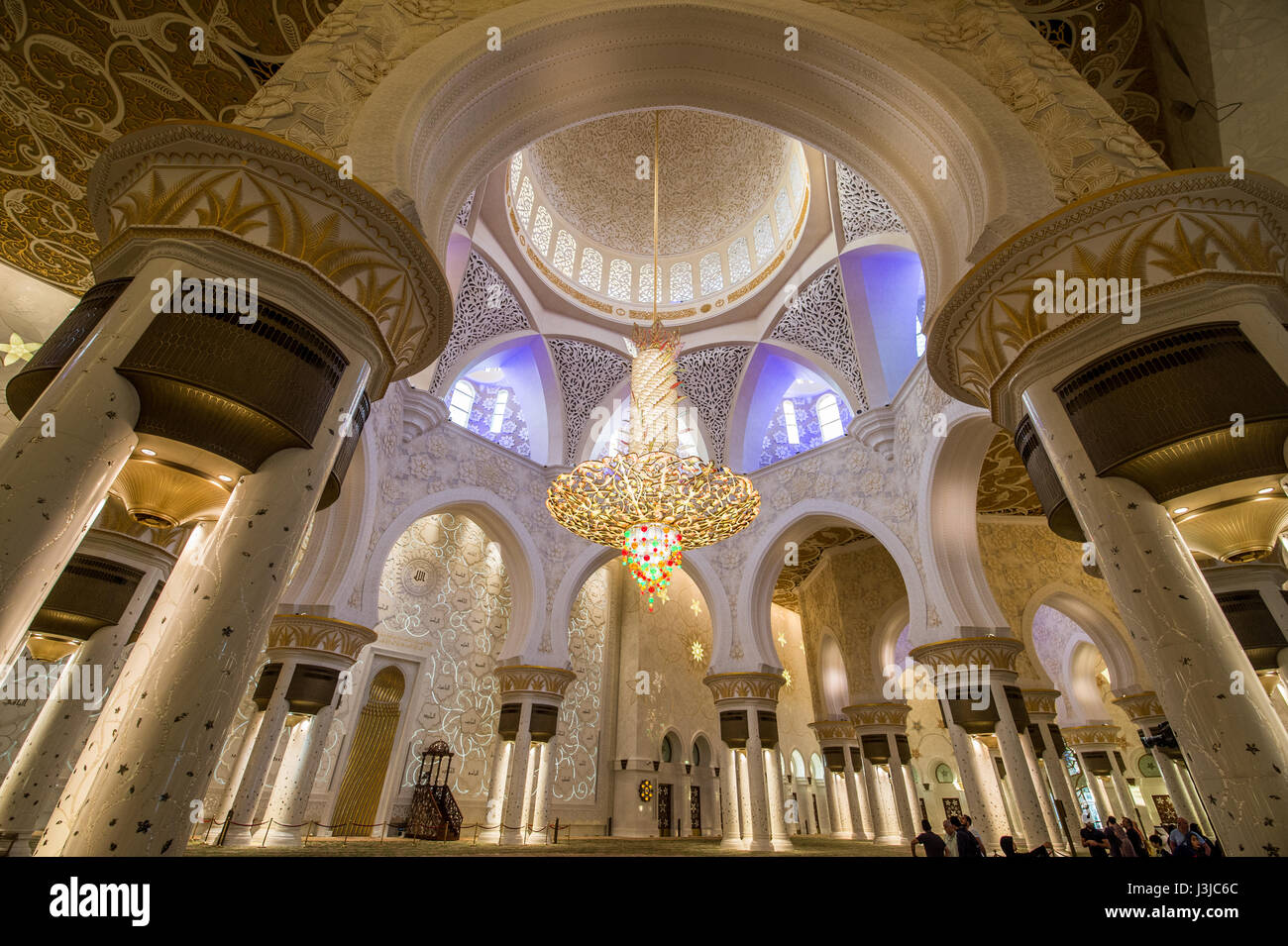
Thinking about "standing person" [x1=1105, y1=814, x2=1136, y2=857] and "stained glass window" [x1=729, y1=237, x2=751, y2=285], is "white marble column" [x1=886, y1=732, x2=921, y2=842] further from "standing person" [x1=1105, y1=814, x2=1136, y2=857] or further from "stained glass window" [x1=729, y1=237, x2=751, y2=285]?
"stained glass window" [x1=729, y1=237, x2=751, y2=285]

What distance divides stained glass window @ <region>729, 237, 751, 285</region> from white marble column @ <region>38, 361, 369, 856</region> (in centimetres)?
1056

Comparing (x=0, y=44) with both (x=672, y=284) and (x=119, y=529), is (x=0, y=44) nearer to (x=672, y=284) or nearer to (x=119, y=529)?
(x=119, y=529)

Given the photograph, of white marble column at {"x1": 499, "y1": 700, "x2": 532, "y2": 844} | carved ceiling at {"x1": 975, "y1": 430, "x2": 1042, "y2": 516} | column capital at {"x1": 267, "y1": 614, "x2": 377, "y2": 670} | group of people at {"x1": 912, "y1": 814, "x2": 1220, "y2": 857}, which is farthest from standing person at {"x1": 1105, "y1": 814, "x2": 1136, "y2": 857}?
column capital at {"x1": 267, "y1": 614, "x2": 377, "y2": 670}

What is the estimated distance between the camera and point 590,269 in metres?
12.2

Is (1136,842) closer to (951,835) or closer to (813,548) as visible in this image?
(951,835)

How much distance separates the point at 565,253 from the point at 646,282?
1.85 metres

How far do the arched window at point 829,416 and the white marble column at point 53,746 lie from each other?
10.2m

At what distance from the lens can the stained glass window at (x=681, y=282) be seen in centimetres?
1233

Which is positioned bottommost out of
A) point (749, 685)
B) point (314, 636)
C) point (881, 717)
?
point (314, 636)

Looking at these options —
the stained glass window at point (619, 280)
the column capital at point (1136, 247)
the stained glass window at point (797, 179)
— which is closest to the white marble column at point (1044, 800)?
the column capital at point (1136, 247)

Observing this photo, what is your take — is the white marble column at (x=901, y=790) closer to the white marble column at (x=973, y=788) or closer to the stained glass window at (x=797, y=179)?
the white marble column at (x=973, y=788)

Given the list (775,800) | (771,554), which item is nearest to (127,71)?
(771,554)
